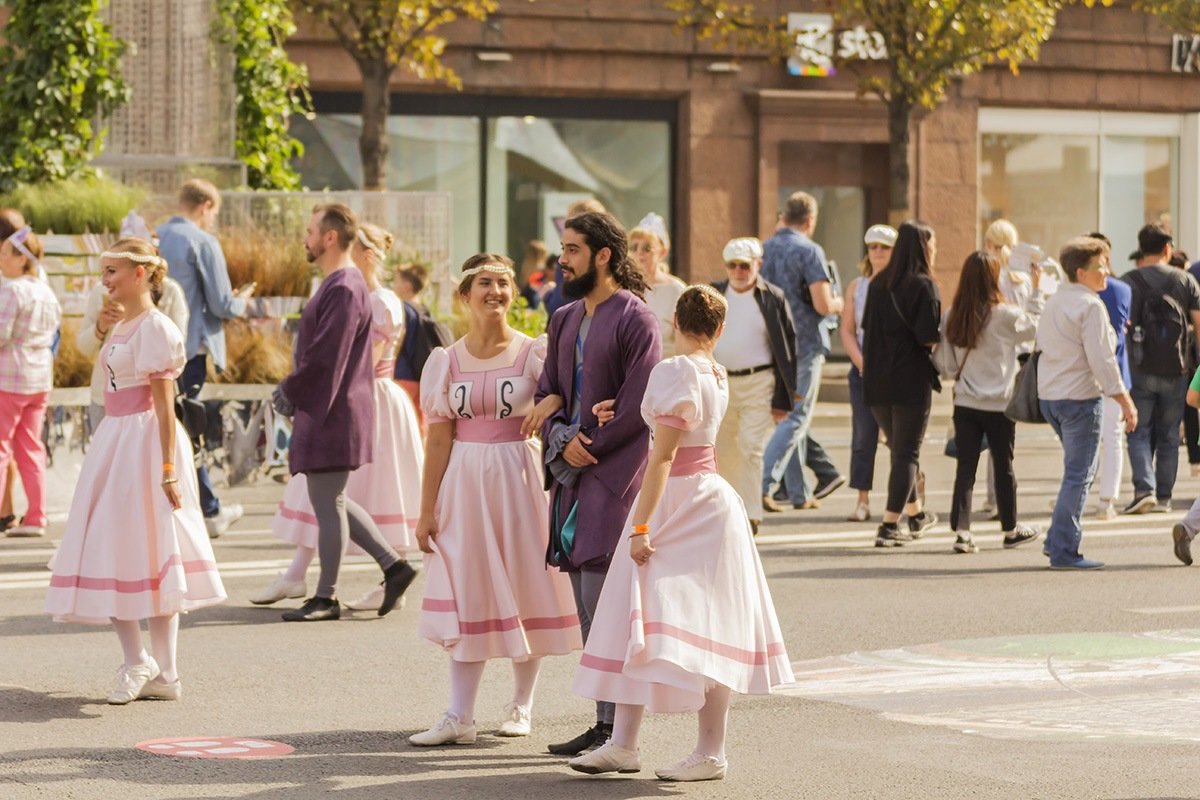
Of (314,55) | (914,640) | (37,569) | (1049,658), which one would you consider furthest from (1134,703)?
(314,55)

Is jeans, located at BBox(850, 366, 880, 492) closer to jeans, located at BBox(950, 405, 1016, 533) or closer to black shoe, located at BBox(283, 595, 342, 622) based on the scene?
jeans, located at BBox(950, 405, 1016, 533)

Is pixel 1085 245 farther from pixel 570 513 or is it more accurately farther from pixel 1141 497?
pixel 570 513

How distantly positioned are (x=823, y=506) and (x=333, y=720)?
8.23 meters

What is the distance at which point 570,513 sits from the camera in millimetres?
7652

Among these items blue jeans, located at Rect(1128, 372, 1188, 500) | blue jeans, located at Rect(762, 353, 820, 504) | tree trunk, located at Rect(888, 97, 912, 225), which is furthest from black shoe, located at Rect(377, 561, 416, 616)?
tree trunk, located at Rect(888, 97, 912, 225)

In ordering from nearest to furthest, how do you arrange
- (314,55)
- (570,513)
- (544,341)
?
Result: 1. (570,513)
2. (544,341)
3. (314,55)

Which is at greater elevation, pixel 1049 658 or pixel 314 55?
pixel 314 55

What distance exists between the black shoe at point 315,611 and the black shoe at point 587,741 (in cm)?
329

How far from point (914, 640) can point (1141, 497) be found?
19.3 ft

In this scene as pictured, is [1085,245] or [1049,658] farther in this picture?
[1085,245]

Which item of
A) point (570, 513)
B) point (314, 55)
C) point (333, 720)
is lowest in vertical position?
point (333, 720)

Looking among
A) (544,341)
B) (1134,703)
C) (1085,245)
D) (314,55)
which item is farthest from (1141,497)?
(314,55)

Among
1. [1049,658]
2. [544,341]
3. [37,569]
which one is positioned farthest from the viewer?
[37,569]

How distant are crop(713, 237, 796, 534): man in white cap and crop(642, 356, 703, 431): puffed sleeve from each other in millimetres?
6195
